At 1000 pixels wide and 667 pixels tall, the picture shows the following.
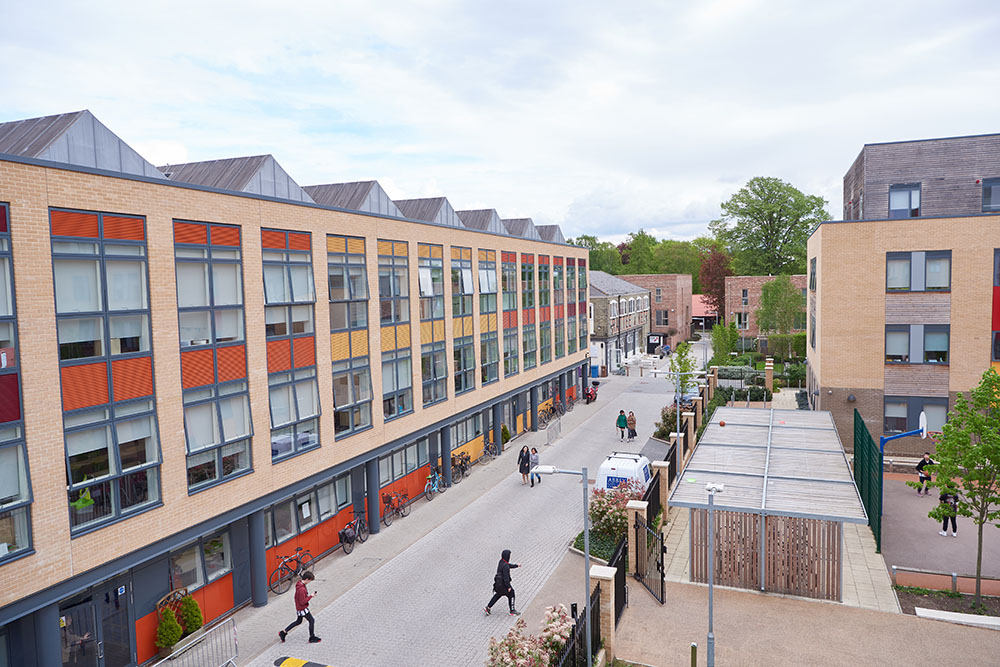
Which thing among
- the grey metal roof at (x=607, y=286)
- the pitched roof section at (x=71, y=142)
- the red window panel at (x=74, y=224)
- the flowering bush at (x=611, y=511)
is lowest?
the flowering bush at (x=611, y=511)

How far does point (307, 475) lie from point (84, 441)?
7.06m

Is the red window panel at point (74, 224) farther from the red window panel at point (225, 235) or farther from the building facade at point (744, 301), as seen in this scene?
the building facade at point (744, 301)

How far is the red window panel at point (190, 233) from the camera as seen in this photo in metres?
15.5

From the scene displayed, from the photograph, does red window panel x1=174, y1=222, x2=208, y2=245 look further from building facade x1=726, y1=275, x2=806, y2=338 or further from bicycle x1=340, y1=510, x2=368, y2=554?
building facade x1=726, y1=275, x2=806, y2=338

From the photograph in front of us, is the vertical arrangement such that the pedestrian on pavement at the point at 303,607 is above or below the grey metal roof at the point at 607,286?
below

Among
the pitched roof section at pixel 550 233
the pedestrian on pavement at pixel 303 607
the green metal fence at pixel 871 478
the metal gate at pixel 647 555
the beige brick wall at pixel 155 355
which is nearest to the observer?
the beige brick wall at pixel 155 355

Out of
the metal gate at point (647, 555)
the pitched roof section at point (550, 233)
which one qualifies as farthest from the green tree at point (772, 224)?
the metal gate at point (647, 555)

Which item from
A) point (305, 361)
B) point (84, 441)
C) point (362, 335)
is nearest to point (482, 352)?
point (362, 335)

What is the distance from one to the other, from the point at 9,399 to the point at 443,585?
1143cm

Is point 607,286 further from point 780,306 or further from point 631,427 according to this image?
point 631,427

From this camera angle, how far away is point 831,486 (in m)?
18.4

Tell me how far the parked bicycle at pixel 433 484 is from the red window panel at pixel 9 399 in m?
16.4

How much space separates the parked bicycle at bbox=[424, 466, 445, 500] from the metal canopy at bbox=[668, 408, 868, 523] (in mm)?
10312

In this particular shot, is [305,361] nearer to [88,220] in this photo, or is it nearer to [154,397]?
[154,397]
